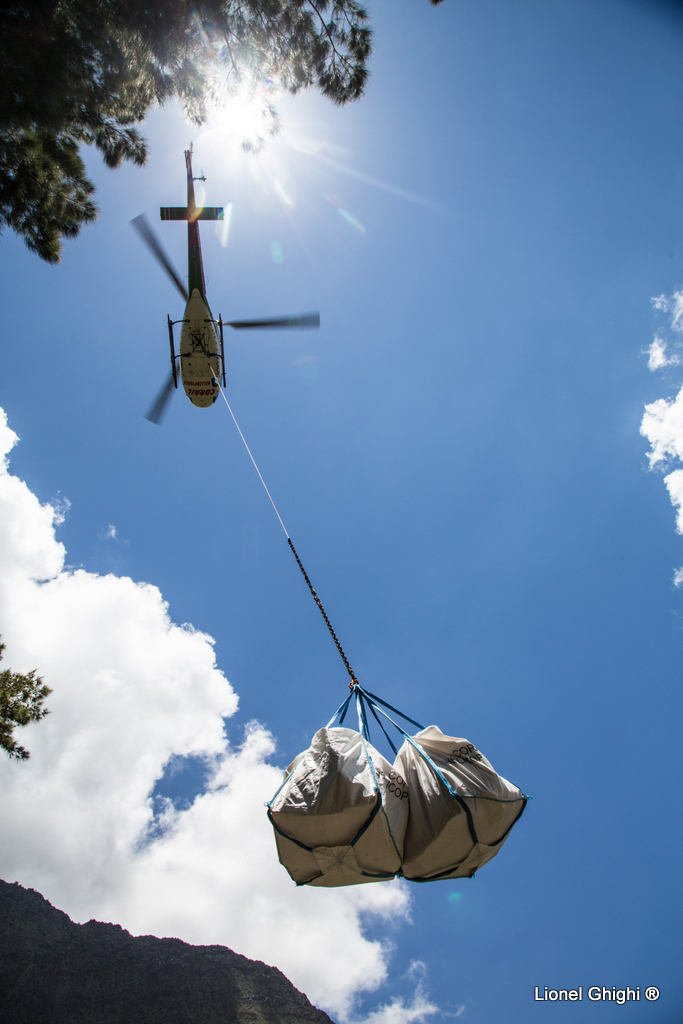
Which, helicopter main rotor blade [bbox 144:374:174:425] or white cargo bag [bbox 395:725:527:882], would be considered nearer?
white cargo bag [bbox 395:725:527:882]

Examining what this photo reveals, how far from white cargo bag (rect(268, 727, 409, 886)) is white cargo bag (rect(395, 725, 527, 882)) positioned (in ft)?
0.33

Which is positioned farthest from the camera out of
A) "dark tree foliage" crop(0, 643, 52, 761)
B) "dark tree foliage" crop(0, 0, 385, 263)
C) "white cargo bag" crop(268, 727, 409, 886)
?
"dark tree foliage" crop(0, 643, 52, 761)

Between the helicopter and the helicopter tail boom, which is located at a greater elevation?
the helicopter tail boom

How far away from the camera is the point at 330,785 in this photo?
2.31 metres

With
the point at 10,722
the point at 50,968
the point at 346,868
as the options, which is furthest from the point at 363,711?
the point at 50,968

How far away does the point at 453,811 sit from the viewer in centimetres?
238

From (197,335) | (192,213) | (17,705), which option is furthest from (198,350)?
(17,705)

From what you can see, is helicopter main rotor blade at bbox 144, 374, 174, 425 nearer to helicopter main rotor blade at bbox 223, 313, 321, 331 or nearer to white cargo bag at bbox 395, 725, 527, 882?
helicopter main rotor blade at bbox 223, 313, 321, 331

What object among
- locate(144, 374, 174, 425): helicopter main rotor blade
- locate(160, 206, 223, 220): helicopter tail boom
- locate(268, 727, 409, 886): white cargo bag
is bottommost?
locate(268, 727, 409, 886): white cargo bag

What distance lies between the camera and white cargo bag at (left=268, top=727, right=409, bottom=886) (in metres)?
2.23

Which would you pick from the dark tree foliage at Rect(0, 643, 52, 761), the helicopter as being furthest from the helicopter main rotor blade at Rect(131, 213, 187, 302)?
the dark tree foliage at Rect(0, 643, 52, 761)

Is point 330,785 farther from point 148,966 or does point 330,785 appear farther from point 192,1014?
point 148,966

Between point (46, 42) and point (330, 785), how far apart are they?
6723mm

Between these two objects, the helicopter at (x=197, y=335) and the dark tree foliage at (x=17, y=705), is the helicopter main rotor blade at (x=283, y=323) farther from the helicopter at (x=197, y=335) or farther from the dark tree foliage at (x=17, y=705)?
the dark tree foliage at (x=17, y=705)
